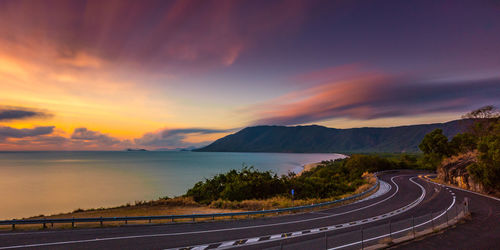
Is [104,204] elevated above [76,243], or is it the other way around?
[76,243]

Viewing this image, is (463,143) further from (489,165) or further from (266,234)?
(266,234)

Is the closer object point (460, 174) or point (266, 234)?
point (266, 234)

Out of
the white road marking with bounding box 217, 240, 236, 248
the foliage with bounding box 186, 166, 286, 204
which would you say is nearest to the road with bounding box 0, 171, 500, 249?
the white road marking with bounding box 217, 240, 236, 248

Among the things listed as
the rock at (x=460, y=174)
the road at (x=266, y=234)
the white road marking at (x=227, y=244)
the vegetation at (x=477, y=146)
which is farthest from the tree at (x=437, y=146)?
the white road marking at (x=227, y=244)

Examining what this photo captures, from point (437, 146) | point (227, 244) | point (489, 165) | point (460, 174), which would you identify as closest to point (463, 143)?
point (437, 146)

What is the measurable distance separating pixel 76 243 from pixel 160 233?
4.68 metres

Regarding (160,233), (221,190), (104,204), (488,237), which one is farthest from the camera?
(104,204)

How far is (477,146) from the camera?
122ft

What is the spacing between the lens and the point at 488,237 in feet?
51.8

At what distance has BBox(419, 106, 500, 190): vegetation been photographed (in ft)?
107

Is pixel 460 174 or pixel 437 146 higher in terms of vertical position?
pixel 437 146

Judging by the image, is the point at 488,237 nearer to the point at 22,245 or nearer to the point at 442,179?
the point at 22,245

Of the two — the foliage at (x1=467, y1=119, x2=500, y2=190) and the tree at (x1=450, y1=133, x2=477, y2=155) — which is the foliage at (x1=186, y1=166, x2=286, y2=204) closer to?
the foliage at (x1=467, y1=119, x2=500, y2=190)

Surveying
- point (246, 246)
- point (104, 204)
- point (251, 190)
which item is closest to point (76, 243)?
point (246, 246)
